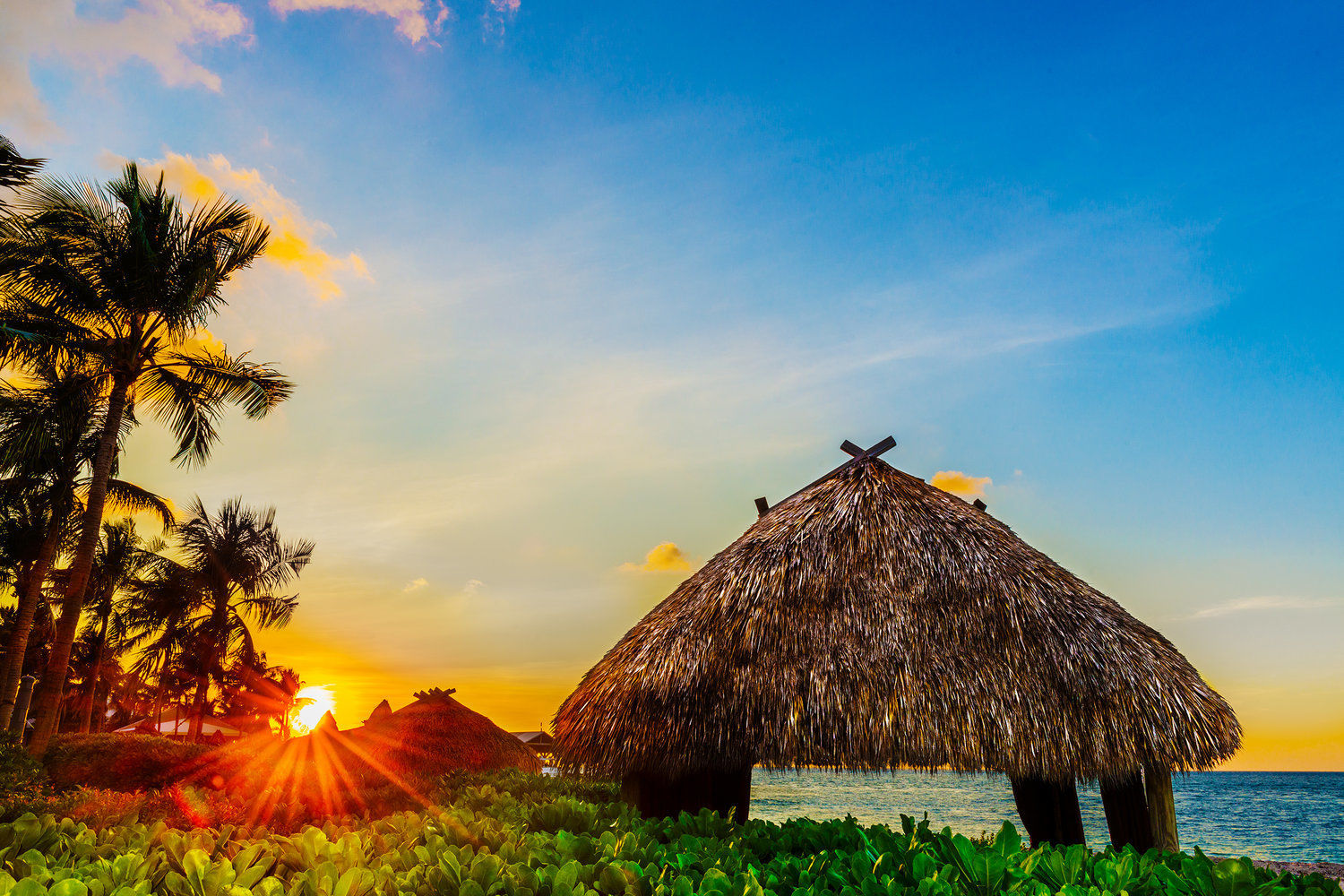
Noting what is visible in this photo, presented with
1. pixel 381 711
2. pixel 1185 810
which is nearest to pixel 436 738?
pixel 381 711

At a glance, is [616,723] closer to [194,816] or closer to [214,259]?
[194,816]

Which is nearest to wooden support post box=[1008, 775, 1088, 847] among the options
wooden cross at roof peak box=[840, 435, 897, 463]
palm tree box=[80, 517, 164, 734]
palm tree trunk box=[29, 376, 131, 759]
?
wooden cross at roof peak box=[840, 435, 897, 463]

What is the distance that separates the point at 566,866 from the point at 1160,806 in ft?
21.3

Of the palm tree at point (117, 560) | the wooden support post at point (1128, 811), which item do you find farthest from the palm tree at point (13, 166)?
the palm tree at point (117, 560)

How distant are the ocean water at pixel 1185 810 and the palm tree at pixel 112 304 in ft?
60.9

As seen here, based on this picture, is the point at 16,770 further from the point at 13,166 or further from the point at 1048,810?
the point at 1048,810

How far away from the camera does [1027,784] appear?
795cm

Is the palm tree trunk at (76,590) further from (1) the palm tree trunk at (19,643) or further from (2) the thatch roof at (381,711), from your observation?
(2) the thatch roof at (381,711)

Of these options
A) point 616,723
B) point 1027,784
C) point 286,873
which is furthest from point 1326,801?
point 286,873

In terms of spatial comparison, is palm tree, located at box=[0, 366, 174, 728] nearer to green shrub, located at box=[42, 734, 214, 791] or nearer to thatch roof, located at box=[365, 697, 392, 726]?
green shrub, located at box=[42, 734, 214, 791]

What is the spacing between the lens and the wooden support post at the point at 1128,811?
22.0 feet

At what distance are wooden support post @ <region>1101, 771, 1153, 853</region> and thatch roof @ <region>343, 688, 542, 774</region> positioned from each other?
1135cm

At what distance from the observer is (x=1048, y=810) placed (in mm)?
7875

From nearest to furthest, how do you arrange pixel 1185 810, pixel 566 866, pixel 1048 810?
1. pixel 566 866
2. pixel 1048 810
3. pixel 1185 810
